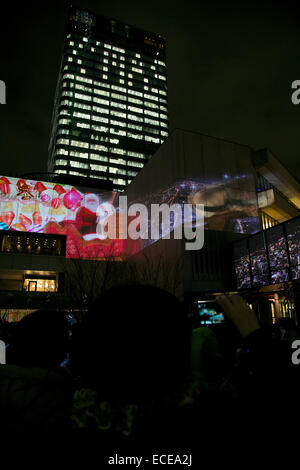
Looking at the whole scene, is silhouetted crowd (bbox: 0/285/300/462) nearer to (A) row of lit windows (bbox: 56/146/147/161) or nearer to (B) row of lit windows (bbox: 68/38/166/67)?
(A) row of lit windows (bbox: 56/146/147/161)

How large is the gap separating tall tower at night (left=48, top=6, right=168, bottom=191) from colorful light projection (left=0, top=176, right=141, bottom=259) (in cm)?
5897

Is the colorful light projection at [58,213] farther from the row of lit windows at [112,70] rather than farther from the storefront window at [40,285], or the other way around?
the row of lit windows at [112,70]

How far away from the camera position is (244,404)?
4.32ft

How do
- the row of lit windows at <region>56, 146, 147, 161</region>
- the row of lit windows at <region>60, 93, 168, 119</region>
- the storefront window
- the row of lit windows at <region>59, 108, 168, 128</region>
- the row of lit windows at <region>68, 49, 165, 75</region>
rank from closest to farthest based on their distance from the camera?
the storefront window
the row of lit windows at <region>56, 146, 147, 161</region>
the row of lit windows at <region>59, 108, 168, 128</region>
the row of lit windows at <region>60, 93, 168, 119</region>
the row of lit windows at <region>68, 49, 165, 75</region>

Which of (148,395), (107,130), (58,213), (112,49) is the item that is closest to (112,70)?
(112,49)

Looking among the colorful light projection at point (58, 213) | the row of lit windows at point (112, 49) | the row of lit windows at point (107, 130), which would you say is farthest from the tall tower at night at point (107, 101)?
the colorful light projection at point (58, 213)

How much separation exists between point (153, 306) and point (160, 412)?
17.0 inches

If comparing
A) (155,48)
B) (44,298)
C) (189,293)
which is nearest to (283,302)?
(189,293)

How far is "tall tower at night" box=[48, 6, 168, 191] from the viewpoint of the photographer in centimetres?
9181

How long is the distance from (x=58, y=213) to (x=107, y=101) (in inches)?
3172

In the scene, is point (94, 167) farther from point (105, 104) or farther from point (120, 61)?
point (120, 61)

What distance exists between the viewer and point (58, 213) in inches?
1233

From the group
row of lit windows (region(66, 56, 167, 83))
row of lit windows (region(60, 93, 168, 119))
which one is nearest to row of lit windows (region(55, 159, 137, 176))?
row of lit windows (region(60, 93, 168, 119))
